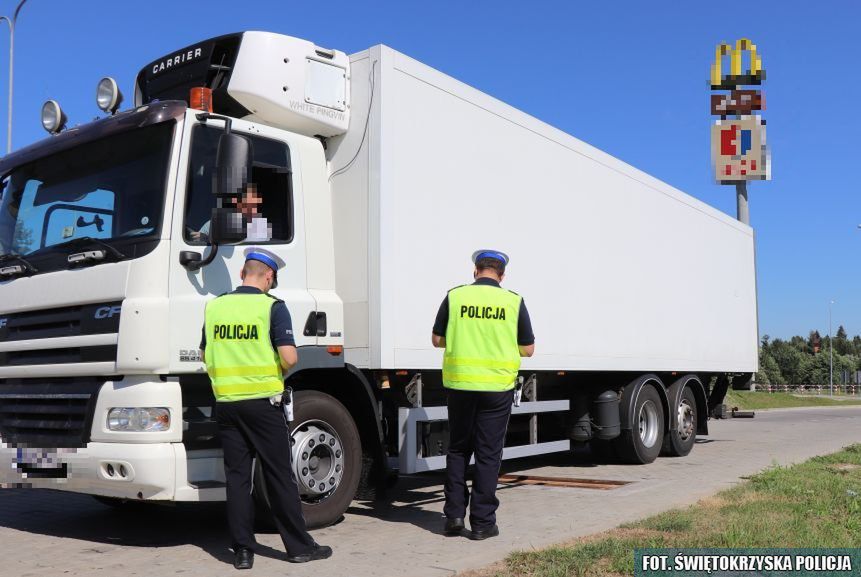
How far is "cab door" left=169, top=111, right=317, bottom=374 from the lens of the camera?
17.7ft

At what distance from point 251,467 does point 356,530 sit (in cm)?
137

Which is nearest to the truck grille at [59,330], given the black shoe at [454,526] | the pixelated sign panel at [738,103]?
the black shoe at [454,526]

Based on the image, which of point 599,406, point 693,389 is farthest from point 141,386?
point 693,389

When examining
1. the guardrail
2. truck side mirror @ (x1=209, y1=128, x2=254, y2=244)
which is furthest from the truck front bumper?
the guardrail

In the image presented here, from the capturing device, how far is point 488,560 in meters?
5.22

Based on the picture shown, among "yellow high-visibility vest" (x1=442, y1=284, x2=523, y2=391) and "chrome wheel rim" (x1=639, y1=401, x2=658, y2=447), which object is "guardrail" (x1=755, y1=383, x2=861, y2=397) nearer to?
"chrome wheel rim" (x1=639, y1=401, x2=658, y2=447)

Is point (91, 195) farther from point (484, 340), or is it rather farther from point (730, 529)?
point (730, 529)

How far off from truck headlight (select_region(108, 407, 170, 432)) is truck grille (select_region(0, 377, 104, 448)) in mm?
225

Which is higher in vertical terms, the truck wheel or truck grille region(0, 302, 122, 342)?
truck grille region(0, 302, 122, 342)

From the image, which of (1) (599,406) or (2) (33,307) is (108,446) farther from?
(1) (599,406)

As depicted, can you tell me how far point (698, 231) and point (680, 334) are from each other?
66.6 inches

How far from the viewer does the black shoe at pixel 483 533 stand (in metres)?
5.87

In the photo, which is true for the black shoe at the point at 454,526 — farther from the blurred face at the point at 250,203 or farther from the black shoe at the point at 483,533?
the blurred face at the point at 250,203

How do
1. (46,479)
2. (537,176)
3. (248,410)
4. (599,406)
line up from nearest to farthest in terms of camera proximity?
(248,410)
(46,479)
(537,176)
(599,406)
